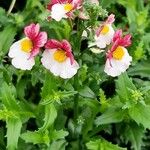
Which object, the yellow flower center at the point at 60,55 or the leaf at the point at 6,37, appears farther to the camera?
the leaf at the point at 6,37

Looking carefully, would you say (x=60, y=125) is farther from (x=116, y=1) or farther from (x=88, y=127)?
(x=116, y=1)

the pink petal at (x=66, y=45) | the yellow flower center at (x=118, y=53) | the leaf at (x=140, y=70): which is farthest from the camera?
the leaf at (x=140, y=70)

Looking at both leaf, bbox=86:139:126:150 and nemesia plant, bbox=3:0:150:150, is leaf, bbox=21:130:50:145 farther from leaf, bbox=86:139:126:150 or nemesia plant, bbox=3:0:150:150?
leaf, bbox=86:139:126:150

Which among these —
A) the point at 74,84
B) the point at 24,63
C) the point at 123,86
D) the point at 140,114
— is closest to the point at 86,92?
the point at 74,84

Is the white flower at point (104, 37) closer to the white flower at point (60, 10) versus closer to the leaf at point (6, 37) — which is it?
the white flower at point (60, 10)

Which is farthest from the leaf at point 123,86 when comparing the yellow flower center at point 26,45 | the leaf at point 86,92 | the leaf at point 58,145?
the yellow flower center at point 26,45

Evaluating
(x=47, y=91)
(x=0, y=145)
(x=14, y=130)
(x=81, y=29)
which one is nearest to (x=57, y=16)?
(x=81, y=29)

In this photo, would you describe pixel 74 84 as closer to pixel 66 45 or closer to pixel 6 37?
pixel 66 45

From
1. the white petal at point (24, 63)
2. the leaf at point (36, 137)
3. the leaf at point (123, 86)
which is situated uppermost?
the white petal at point (24, 63)
